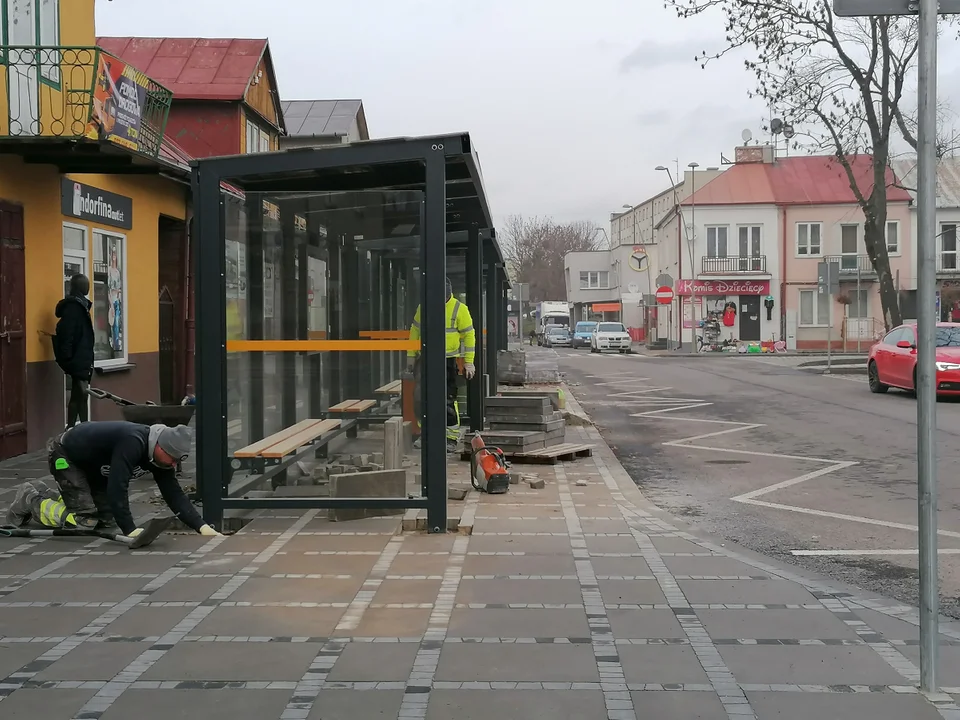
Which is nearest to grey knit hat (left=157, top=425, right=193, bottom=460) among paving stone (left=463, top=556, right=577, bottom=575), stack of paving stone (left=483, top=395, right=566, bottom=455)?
paving stone (left=463, top=556, right=577, bottom=575)

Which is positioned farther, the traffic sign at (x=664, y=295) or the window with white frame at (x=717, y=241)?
the window with white frame at (x=717, y=241)

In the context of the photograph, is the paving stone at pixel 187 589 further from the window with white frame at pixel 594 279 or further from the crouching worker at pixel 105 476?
the window with white frame at pixel 594 279

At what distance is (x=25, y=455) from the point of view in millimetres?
11820

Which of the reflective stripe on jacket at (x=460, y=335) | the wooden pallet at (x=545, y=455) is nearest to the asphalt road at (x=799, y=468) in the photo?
the wooden pallet at (x=545, y=455)

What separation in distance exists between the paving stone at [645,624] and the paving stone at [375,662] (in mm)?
1034

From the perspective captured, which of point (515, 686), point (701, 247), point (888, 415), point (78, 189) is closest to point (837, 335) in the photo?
point (701, 247)

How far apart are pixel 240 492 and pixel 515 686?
408 cm

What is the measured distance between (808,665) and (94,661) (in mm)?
3171

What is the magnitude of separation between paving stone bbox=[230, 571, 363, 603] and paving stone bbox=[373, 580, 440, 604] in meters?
0.16

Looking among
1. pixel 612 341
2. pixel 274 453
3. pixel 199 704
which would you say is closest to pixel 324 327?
pixel 274 453

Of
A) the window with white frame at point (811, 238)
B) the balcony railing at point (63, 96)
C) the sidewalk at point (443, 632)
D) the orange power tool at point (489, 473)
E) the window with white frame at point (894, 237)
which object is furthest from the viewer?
the window with white frame at point (811, 238)

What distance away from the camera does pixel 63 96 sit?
11.7 meters

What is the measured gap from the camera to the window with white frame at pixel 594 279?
295ft

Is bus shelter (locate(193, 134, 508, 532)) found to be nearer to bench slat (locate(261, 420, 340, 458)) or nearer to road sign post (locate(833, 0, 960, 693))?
bench slat (locate(261, 420, 340, 458))
